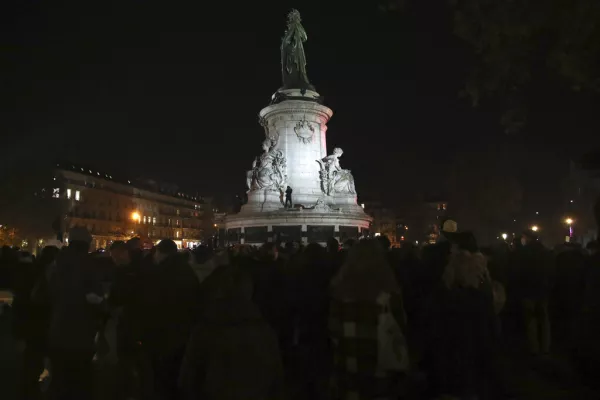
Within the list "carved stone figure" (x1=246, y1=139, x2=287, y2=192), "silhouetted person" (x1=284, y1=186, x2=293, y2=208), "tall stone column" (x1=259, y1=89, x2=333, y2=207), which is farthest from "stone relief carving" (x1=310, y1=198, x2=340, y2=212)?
"carved stone figure" (x1=246, y1=139, x2=287, y2=192)

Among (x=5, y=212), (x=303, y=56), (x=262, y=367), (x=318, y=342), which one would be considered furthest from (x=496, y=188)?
(x=262, y=367)

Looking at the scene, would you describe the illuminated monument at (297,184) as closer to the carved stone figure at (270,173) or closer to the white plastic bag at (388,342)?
the carved stone figure at (270,173)

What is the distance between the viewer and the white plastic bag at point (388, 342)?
20.5ft

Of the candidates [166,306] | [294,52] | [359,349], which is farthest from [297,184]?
[359,349]

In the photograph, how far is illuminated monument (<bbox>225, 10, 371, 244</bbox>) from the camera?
31.1 metres

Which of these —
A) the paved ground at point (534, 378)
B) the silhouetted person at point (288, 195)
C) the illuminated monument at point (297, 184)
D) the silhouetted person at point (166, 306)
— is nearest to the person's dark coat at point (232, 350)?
the silhouetted person at point (166, 306)

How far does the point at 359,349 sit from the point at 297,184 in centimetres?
2762

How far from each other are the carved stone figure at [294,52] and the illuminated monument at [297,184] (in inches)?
19.8

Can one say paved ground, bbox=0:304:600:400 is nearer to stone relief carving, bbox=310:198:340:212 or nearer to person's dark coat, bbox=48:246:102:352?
person's dark coat, bbox=48:246:102:352

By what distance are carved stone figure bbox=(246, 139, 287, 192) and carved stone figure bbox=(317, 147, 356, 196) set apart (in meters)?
2.36

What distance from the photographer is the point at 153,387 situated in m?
7.55

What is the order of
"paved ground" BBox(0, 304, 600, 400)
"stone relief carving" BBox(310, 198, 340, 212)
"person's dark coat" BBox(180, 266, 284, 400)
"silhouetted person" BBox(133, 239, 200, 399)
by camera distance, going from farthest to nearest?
"stone relief carving" BBox(310, 198, 340, 212), "paved ground" BBox(0, 304, 600, 400), "silhouetted person" BBox(133, 239, 200, 399), "person's dark coat" BBox(180, 266, 284, 400)

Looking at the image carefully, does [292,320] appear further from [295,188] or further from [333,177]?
[333,177]

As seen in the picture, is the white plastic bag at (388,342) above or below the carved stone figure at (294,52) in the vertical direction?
below
